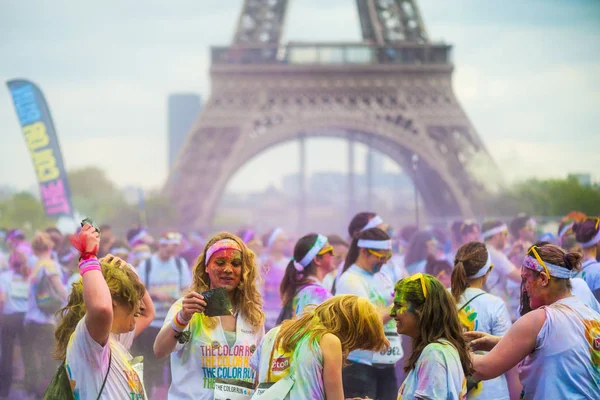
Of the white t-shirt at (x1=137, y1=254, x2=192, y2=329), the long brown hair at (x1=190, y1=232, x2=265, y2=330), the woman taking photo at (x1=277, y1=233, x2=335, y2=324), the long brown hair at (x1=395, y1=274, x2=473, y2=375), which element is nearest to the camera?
the long brown hair at (x1=395, y1=274, x2=473, y2=375)

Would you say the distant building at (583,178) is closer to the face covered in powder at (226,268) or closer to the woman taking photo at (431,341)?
the face covered in powder at (226,268)

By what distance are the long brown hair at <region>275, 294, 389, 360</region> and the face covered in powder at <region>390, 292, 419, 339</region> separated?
161 mm

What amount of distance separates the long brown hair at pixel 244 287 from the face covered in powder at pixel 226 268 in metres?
0.04

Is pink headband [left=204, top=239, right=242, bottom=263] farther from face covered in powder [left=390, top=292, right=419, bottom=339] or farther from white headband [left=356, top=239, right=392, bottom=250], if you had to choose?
white headband [left=356, top=239, right=392, bottom=250]

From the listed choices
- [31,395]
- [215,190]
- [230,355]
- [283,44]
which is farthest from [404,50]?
[230,355]

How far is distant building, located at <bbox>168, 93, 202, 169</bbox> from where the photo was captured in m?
70.9

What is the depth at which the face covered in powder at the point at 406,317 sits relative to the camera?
11.1ft

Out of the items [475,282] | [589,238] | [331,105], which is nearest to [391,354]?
[475,282]

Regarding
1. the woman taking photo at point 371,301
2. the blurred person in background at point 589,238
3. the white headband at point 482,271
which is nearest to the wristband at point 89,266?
the white headband at point 482,271

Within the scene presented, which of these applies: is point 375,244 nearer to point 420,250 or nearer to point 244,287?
point 244,287

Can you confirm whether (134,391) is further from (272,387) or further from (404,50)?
(404,50)

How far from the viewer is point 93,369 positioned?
10.3 feet

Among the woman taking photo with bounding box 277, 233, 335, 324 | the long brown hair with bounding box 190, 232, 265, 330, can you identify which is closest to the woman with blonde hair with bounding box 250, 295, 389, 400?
the long brown hair with bounding box 190, 232, 265, 330

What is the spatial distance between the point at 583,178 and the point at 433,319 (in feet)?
44.7
